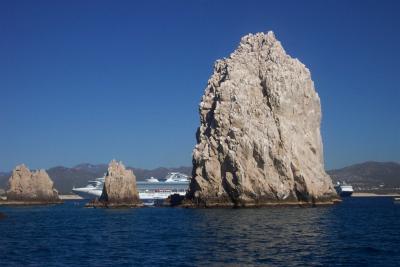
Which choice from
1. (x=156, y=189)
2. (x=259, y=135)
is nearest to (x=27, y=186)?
(x=156, y=189)

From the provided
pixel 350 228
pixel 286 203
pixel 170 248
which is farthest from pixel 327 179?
pixel 170 248

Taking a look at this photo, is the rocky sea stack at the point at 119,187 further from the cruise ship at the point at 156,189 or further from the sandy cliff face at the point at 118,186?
the cruise ship at the point at 156,189

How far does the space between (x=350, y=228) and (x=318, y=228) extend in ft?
12.0

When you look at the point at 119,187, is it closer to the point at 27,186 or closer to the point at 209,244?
the point at 27,186

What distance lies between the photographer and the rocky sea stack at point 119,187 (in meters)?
107

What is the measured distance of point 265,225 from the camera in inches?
2153

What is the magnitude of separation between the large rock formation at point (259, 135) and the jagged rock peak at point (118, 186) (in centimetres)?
1547

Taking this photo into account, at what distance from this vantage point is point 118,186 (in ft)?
353

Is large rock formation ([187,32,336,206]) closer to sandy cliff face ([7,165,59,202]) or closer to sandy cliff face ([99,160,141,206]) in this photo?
sandy cliff face ([99,160,141,206])

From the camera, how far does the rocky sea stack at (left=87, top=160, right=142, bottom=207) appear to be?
107m

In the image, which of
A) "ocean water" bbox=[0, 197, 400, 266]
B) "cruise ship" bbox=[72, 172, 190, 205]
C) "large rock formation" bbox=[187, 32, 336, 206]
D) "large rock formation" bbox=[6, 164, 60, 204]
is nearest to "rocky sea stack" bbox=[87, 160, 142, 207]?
"large rock formation" bbox=[187, 32, 336, 206]

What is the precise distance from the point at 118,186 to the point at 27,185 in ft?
140

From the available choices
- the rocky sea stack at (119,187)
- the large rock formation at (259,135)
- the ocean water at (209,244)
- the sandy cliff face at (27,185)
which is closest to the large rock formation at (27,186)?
the sandy cliff face at (27,185)

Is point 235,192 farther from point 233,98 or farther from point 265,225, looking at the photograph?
point 265,225
